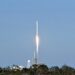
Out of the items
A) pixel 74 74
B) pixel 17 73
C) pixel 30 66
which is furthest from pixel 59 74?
pixel 30 66

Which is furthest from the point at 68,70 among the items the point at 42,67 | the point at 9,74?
the point at 9,74

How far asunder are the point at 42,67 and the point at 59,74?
8.54 m

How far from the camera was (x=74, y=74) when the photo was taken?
43688mm

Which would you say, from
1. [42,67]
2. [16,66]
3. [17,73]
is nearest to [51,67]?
[42,67]

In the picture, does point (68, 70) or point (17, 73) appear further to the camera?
point (68, 70)

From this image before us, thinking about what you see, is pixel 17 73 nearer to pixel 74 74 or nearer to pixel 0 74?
pixel 0 74

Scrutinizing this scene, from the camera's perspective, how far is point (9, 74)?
43625mm

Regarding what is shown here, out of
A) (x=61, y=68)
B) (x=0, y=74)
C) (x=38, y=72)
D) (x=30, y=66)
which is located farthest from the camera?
(x=30, y=66)

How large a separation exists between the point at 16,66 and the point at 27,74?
8.79m

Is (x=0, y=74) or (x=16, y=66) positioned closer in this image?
(x=0, y=74)

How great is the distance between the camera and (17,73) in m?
43.6

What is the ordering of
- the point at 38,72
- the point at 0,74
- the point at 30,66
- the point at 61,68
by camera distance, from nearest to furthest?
the point at 0,74
the point at 38,72
the point at 61,68
the point at 30,66

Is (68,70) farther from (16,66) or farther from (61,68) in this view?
(16,66)

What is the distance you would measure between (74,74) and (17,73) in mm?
7331
